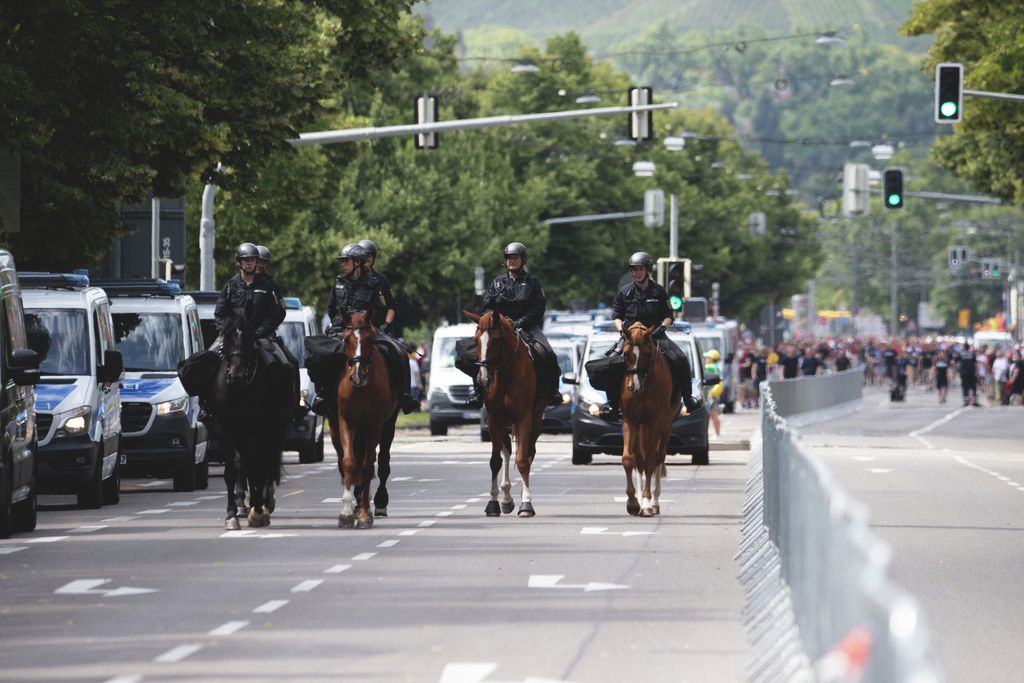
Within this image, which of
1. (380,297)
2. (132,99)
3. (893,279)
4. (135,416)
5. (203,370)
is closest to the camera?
(203,370)

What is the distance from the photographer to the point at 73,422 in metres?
22.7

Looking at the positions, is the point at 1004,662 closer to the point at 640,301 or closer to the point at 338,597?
the point at 338,597

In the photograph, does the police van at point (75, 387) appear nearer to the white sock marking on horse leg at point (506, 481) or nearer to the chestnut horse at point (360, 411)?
the chestnut horse at point (360, 411)

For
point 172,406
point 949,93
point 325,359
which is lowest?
point 172,406

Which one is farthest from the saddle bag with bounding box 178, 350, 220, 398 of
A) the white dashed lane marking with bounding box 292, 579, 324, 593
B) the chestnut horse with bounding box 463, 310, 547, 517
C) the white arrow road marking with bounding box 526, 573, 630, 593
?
the white arrow road marking with bounding box 526, 573, 630, 593

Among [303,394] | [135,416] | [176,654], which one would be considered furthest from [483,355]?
[303,394]

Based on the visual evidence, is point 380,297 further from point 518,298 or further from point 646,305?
point 646,305

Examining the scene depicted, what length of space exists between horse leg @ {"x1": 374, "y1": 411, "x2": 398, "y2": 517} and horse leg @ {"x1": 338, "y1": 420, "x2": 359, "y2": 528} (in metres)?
0.69

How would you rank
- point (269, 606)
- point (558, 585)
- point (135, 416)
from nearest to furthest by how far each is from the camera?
1. point (269, 606)
2. point (558, 585)
3. point (135, 416)

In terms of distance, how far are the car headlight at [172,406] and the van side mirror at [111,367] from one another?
3353 mm

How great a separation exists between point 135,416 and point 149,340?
181 cm

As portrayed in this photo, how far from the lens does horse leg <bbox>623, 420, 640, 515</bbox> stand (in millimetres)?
21391

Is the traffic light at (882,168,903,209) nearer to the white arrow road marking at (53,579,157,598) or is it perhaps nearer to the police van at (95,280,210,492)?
the police van at (95,280,210,492)

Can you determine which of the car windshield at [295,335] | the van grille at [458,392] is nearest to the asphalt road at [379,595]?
the car windshield at [295,335]
